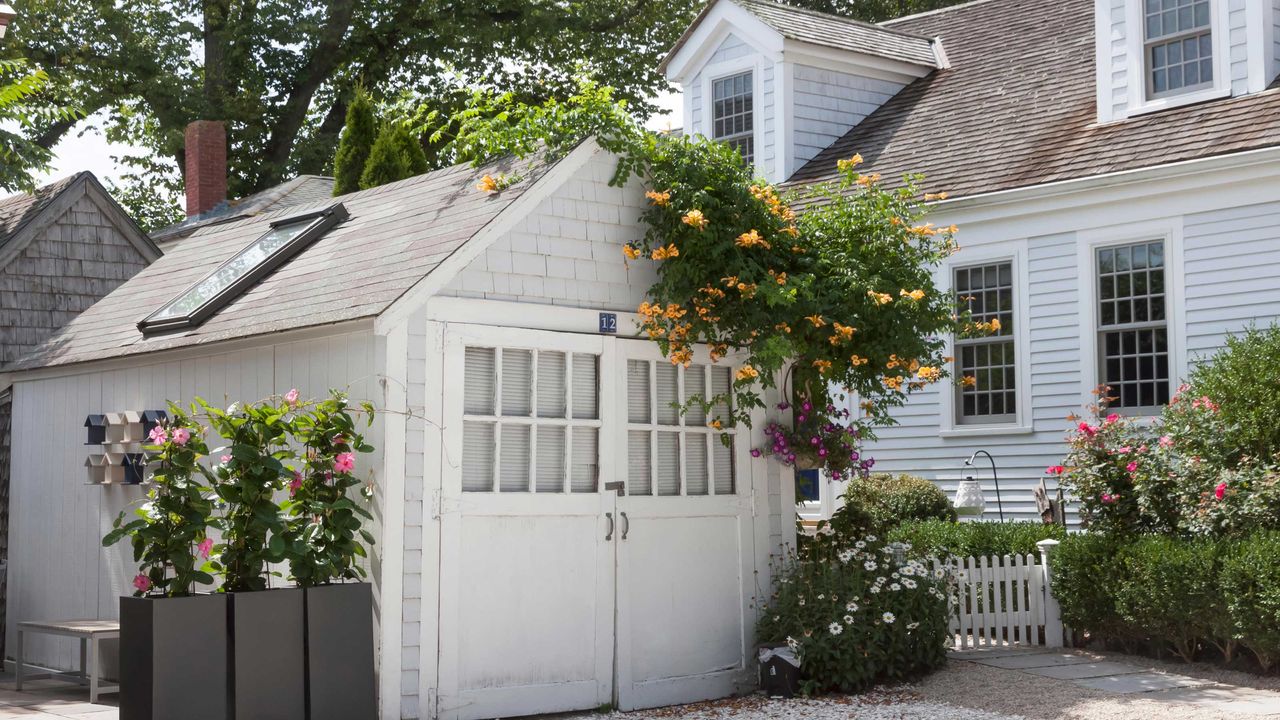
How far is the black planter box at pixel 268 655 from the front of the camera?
717 centimetres

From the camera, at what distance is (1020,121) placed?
15312 millimetres

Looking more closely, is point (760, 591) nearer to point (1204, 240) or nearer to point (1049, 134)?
point (1204, 240)

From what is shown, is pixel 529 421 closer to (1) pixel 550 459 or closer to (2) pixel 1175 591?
(1) pixel 550 459

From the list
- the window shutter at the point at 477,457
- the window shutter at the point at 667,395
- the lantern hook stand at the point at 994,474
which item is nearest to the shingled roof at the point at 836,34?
the lantern hook stand at the point at 994,474

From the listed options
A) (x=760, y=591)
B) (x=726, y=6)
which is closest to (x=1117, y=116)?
(x=726, y=6)

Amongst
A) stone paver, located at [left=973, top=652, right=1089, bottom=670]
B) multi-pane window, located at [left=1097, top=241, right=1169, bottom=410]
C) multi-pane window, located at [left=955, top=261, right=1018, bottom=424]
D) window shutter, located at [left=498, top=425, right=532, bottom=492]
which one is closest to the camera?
window shutter, located at [left=498, top=425, right=532, bottom=492]

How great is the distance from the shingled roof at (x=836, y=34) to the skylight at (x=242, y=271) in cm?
804

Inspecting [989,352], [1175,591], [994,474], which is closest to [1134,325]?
[989,352]

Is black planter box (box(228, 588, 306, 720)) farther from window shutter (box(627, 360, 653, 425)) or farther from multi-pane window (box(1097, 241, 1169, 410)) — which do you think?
multi-pane window (box(1097, 241, 1169, 410))

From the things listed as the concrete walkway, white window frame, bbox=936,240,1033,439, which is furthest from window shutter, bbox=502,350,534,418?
white window frame, bbox=936,240,1033,439

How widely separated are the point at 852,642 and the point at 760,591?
2.54 feet

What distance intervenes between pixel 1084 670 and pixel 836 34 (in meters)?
10.1

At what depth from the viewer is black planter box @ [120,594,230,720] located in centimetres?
698

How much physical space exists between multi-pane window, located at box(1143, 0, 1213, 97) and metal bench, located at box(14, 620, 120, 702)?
11.0 meters
